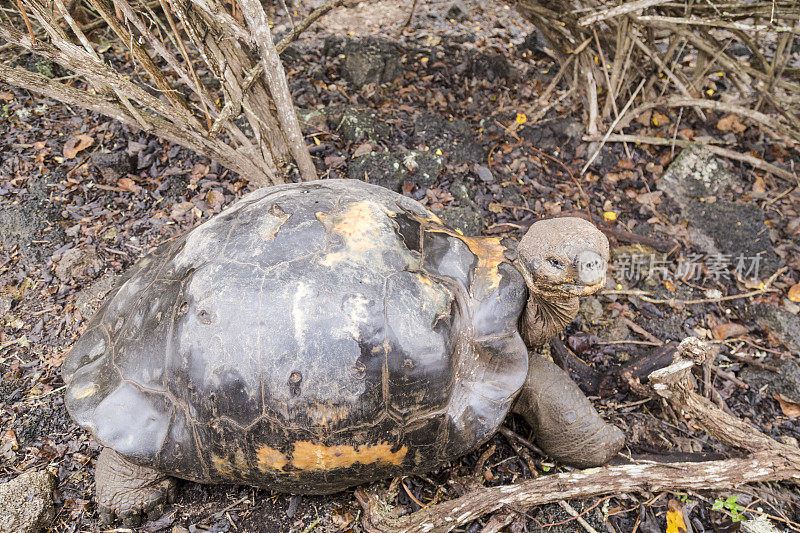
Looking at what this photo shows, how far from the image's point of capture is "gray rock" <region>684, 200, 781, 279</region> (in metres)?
3.85

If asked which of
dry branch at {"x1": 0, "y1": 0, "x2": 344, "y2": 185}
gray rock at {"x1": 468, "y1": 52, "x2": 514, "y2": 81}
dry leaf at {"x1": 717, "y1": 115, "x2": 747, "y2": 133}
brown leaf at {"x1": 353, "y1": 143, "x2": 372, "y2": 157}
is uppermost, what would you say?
dry branch at {"x1": 0, "y1": 0, "x2": 344, "y2": 185}

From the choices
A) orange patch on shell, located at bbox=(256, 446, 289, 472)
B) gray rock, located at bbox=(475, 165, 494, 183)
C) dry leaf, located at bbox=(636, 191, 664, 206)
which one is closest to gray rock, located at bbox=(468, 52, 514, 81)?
gray rock, located at bbox=(475, 165, 494, 183)

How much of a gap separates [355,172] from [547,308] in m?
1.99

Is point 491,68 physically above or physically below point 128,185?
below

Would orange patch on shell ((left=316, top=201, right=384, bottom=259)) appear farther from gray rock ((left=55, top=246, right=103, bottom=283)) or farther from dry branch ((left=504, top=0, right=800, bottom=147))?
dry branch ((left=504, top=0, right=800, bottom=147))

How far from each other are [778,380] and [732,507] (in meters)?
1.07

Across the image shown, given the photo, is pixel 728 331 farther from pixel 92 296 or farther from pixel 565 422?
pixel 92 296

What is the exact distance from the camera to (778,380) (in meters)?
3.32

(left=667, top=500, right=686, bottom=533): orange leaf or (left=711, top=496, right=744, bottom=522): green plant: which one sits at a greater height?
(left=667, top=500, right=686, bottom=533): orange leaf

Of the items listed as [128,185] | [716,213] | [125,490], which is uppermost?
[128,185]

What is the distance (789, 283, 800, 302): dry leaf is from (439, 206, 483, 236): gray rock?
91.4 inches

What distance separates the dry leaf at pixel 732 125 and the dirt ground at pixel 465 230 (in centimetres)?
4

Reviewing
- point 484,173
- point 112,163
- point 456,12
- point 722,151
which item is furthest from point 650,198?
point 112,163

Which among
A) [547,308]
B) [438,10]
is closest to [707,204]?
[547,308]
